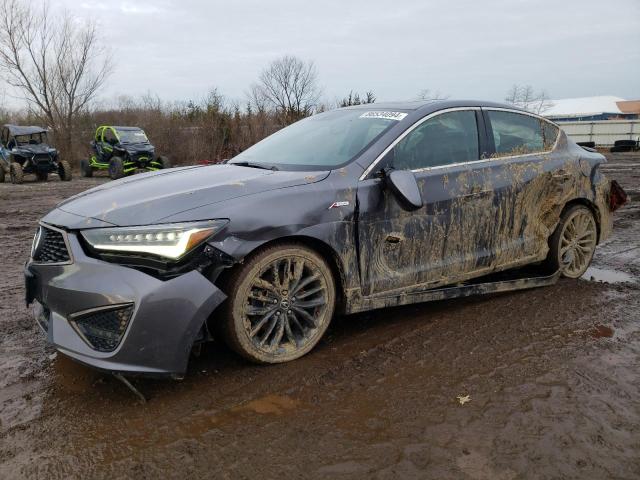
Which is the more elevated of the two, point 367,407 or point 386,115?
point 386,115

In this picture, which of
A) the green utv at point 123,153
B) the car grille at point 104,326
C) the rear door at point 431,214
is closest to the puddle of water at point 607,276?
the rear door at point 431,214

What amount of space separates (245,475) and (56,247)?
5.31 ft

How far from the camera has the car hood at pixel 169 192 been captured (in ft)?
9.15

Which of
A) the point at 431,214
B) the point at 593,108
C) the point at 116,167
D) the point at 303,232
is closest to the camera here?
the point at 303,232

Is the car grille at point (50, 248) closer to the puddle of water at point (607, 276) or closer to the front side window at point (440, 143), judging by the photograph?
the front side window at point (440, 143)

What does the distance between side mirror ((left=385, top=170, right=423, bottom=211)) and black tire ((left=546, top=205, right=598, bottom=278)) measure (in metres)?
1.91

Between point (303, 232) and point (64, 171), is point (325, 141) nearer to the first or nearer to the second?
point (303, 232)

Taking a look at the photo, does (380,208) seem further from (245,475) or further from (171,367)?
(245,475)

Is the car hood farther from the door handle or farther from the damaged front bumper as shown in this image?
the door handle

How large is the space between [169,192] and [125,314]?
2.53 feet

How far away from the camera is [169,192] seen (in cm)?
300

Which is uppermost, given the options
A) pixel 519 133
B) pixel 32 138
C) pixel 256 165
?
pixel 32 138

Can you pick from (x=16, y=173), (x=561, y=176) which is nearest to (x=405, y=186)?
(x=561, y=176)

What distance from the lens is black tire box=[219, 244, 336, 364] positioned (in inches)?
114
